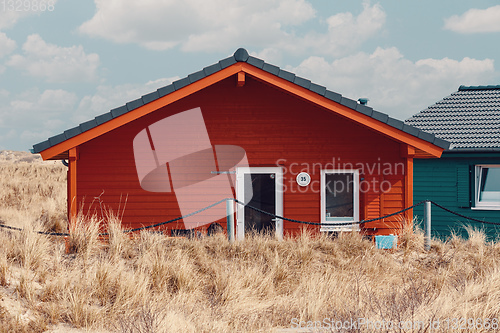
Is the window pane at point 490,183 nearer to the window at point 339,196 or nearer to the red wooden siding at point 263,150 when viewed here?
the red wooden siding at point 263,150

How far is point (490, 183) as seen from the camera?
53.4ft

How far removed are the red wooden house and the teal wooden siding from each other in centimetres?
312

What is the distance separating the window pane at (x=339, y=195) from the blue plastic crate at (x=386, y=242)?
1.61 m

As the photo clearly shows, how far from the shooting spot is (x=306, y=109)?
42.9 ft

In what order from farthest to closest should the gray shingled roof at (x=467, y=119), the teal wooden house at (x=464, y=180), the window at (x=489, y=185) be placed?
the window at (x=489, y=185), the gray shingled roof at (x=467, y=119), the teal wooden house at (x=464, y=180)

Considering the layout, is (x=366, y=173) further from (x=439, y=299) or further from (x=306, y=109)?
(x=439, y=299)

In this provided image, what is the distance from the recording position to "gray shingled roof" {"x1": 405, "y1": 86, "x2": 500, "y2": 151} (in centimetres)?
1578

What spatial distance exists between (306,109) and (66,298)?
799 centimetres

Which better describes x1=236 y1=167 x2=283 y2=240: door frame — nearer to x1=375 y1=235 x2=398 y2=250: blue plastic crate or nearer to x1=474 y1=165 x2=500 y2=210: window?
x1=375 y1=235 x2=398 y2=250: blue plastic crate

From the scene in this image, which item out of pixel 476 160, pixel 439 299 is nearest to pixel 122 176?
pixel 439 299

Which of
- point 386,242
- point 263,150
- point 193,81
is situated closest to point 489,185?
point 386,242

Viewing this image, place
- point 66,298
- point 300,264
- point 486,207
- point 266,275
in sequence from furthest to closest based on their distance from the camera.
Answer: point 486,207, point 300,264, point 266,275, point 66,298

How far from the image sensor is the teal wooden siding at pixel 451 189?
15.6 metres

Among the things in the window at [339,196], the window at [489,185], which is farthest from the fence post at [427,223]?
the window at [489,185]
